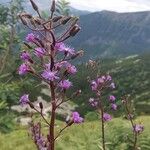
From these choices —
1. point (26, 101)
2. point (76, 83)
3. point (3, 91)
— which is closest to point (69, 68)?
point (26, 101)

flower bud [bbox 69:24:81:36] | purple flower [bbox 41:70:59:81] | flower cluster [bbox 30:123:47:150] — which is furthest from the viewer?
flower cluster [bbox 30:123:47:150]

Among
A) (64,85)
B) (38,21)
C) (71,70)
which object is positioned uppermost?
(38,21)

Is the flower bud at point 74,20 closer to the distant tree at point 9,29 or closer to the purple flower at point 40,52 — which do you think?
the purple flower at point 40,52

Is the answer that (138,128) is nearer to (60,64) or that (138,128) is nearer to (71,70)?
(71,70)

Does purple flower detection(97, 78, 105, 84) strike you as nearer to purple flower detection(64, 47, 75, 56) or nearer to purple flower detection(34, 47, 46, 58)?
purple flower detection(64, 47, 75, 56)

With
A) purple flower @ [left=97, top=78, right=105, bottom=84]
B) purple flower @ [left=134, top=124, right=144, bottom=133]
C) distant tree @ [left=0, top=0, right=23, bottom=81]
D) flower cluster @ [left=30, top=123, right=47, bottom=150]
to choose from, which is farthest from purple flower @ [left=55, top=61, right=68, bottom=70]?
distant tree @ [left=0, top=0, right=23, bottom=81]

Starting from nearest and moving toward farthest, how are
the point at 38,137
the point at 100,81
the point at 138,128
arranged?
1. the point at 38,137
2. the point at 138,128
3. the point at 100,81

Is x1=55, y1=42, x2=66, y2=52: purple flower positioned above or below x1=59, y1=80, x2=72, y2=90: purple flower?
above

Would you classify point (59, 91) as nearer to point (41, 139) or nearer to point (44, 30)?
point (44, 30)

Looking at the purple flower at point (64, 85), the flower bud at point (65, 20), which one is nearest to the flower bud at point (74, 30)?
the flower bud at point (65, 20)

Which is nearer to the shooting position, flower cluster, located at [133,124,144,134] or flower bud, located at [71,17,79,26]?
flower bud, located at [71,17,79,26]

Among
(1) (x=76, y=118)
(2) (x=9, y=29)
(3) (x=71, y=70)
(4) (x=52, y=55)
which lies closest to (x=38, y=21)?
(4) (x=52, y=55)
